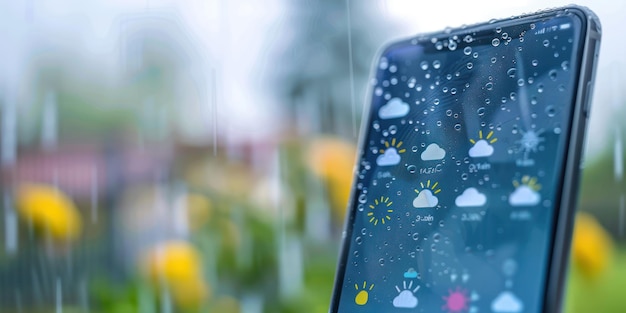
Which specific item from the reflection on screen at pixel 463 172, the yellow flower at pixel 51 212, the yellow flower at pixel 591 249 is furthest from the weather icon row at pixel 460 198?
the yellow flower at pixel 51 212

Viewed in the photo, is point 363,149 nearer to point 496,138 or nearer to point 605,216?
point 496,138

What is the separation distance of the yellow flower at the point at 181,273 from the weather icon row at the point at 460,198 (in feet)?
0.97

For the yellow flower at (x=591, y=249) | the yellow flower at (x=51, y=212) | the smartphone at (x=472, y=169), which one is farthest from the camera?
the yellow flower at (x=51, y=212)

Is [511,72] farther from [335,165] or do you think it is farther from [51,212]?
[51,212]

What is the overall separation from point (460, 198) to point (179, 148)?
1.49 feet

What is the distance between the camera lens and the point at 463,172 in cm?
39

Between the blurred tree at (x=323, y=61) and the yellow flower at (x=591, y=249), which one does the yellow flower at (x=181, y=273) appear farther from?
the yellow flower at (x=591, y=249)

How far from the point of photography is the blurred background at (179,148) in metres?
0.68

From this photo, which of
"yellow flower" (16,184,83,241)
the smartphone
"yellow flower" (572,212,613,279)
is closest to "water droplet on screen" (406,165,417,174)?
the smartphone

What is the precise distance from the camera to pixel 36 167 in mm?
773

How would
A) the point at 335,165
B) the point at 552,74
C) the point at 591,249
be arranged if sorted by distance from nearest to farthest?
1. the point at 552,74
2. the point at 591,249
3. the point at 335,165

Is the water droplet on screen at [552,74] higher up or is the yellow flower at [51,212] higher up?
the water droplet on screen at [552,74]

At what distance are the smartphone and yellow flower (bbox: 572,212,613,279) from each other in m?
0.24

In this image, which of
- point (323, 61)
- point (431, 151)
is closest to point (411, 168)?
point (431, 151)
